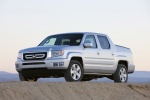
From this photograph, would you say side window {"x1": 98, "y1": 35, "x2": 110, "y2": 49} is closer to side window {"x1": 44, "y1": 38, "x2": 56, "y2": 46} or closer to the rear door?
the rear door

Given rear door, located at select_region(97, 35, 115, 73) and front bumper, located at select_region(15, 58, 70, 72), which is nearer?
front bumper, located at select_region(15, 58, 70, 72)

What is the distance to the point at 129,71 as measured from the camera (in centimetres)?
1912

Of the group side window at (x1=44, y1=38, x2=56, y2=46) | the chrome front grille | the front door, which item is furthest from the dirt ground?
side window at (x1=44, y1=38, x2=56, y2=46)

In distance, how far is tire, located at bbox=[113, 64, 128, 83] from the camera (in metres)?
18.2

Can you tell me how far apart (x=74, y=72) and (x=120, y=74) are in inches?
103

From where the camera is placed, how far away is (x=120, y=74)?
724 inches

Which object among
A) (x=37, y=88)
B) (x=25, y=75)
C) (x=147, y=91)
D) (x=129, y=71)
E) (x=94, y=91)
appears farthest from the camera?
(x=129, y=71)

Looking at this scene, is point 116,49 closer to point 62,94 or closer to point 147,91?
point 147,91

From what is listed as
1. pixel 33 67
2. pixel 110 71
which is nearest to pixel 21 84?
pixel 33 67

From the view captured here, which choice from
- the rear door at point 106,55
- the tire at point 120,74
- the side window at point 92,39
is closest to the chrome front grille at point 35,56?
the side window at point 92,39

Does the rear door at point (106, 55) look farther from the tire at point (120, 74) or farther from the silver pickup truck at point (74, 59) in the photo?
the tire at point (120, 74)

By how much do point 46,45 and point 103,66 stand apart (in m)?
1.88

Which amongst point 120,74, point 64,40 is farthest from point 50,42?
point 120,74

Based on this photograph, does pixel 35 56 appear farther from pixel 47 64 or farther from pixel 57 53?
pixel 57 53
